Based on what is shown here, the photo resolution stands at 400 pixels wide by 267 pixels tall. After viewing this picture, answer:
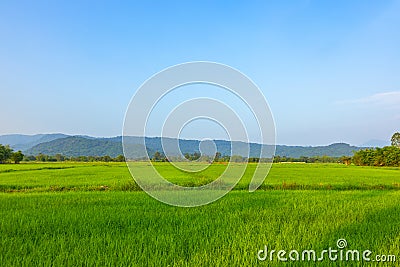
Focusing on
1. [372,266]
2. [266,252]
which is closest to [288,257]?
[266,252]

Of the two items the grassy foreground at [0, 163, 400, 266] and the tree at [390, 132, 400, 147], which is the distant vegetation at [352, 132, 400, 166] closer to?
the tree at [390, 132, 400, 147]

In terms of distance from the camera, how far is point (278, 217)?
5578mm

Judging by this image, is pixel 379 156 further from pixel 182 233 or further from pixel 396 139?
pixel 182 233

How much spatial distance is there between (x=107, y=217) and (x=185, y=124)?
7.90 feet

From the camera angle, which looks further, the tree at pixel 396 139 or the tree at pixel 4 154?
the tree at pixel 396 139

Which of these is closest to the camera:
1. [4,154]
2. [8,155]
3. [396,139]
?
[4,154]

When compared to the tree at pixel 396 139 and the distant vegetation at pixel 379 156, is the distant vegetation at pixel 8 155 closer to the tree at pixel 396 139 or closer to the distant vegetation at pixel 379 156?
the distant vegetation at pixel 379 156

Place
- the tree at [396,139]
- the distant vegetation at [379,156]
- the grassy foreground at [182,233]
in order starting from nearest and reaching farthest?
the grassy foreground at [182,233]
the distant vegetation at [379,156]
the tree at [396,139]

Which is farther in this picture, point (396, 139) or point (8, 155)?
point (396, 139)

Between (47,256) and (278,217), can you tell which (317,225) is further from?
(47,256)

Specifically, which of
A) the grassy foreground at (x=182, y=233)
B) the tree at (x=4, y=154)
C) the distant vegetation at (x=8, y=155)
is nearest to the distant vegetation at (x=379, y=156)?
the grassy foreground at (x=182, y=233)

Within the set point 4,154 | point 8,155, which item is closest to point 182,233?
point 4,154

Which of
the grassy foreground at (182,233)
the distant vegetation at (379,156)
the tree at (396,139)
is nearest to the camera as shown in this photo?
Answer: the grassy foreground at (182,233)

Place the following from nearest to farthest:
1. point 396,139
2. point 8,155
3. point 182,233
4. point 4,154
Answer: point 182,233
point 4,154
point 8,155
point 396,139
